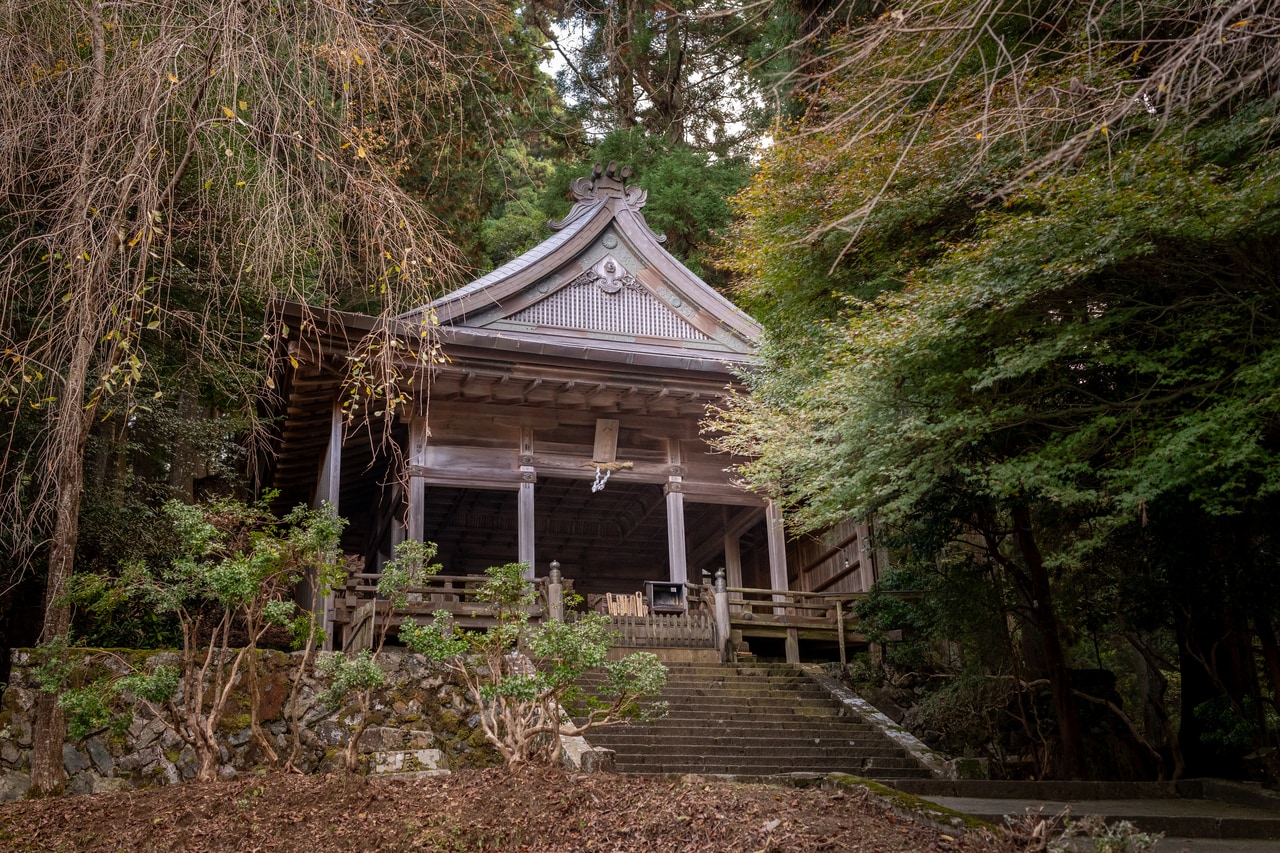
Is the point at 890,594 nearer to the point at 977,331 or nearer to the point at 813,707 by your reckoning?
the point at 813,707

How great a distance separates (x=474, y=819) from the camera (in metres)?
6.13

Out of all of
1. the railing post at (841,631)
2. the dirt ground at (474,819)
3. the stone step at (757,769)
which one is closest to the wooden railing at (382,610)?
the stone step at (757,769)

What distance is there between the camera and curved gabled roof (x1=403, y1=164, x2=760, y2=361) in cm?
1605

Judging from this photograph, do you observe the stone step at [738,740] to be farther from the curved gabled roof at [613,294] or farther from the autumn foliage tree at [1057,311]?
the curved gabled roof at [613,294]

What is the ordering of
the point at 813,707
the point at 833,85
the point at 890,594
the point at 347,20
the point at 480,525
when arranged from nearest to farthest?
the point at 347,20 < the point at 833,85 < the point at 813,707 < the point at 890,594 < the point at 480,525

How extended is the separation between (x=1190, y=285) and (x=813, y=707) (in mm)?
6764

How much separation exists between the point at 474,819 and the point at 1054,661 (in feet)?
24.1

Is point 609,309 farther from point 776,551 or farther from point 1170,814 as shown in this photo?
point 1170,814

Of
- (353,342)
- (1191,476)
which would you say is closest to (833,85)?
(1191,476)

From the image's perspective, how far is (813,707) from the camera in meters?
12.3

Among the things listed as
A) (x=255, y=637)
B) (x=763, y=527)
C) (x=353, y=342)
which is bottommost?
(x=255, y=637)

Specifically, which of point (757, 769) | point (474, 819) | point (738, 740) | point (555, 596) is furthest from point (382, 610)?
point (474, 819)

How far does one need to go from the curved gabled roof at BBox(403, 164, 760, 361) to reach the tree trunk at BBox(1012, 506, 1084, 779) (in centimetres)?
600

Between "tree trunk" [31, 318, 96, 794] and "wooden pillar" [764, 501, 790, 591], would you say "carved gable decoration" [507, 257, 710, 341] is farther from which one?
"tree trunk" [31, 318, 96, 794]
